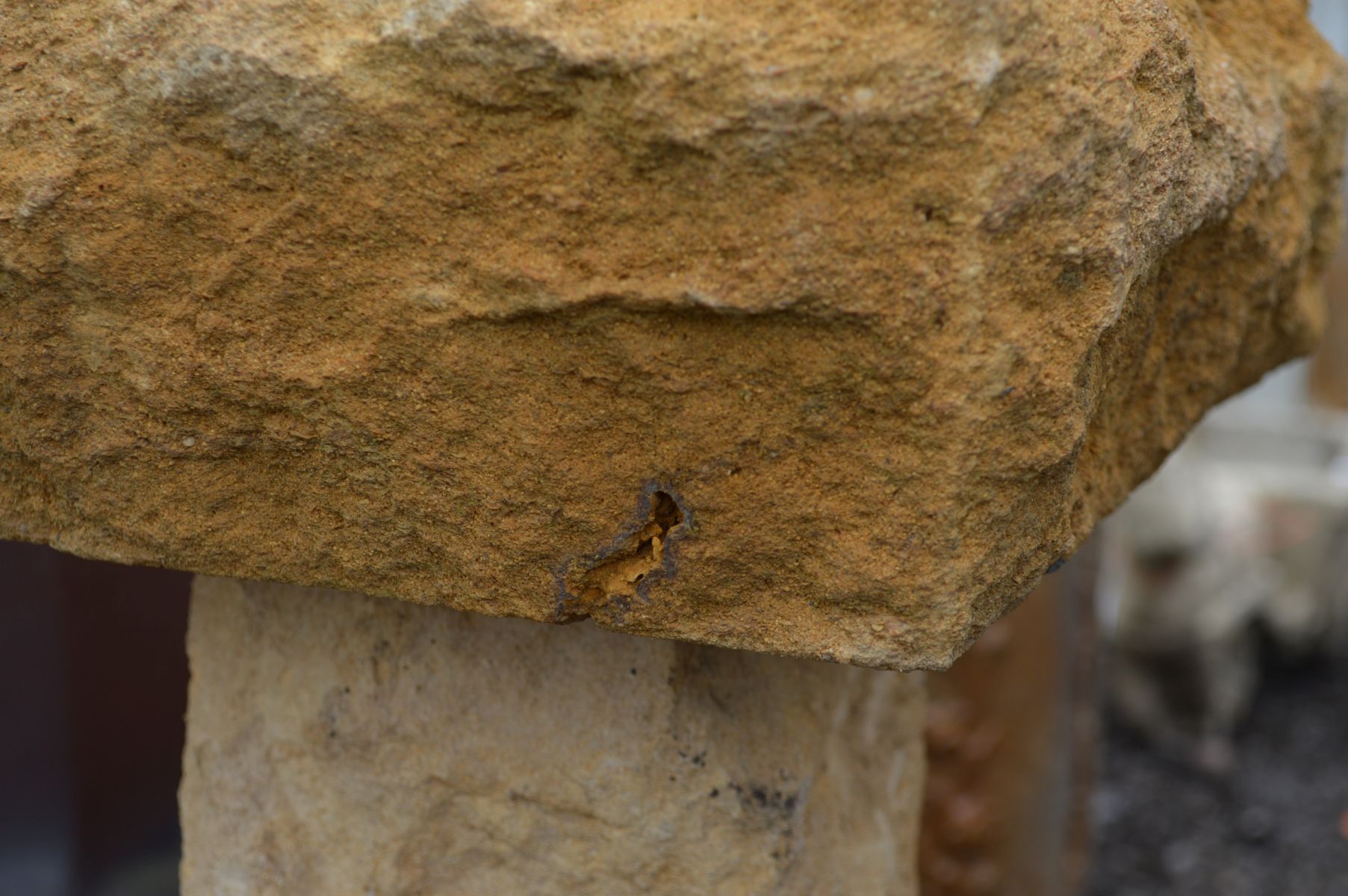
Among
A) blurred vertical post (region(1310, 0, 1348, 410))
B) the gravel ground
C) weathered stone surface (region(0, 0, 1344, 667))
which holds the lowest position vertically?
the gravel ground

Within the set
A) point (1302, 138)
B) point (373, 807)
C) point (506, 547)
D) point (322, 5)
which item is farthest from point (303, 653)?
point (1302, 138)

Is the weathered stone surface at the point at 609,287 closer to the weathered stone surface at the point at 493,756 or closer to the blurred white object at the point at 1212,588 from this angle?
the weathered stone surface at the point at 493,756

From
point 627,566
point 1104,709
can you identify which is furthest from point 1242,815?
point 627,566

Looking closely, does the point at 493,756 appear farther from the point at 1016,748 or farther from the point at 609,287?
the point at 1016,748

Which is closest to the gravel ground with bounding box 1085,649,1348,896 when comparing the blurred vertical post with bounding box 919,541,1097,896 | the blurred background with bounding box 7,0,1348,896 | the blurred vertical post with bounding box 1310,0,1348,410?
the blurred background with bounding box 7,0,1348,896

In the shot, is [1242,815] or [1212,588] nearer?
[1242,815]

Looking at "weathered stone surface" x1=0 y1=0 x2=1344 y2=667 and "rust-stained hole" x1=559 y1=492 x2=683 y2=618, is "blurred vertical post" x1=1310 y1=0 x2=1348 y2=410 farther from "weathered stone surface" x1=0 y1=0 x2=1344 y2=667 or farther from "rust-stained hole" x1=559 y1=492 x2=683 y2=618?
"rust-stained hole" x1=559 y1=492 x2=683 y2=618
